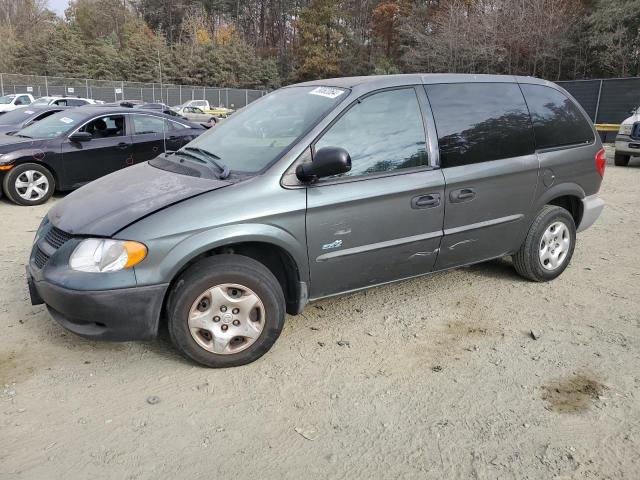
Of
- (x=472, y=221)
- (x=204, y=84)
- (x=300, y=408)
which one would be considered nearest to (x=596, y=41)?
(x=472, y=221)

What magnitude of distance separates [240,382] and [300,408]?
1.44ft

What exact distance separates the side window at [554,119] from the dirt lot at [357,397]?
52.8 inches

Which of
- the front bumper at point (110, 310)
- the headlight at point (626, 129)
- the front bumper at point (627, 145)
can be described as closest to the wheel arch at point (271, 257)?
the front bumper at point (110, 310)

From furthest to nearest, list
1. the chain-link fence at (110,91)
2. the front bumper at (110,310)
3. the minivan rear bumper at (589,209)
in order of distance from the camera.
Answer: the chain-link fence at (110,91) → the minivan rear bumper at (589,209) → the front bumper at (110,310)

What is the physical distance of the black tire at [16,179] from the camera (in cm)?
762

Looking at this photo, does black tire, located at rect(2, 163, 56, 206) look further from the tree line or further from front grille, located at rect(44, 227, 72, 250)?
the tree line

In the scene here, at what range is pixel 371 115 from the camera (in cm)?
361

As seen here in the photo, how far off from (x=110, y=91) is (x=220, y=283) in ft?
131

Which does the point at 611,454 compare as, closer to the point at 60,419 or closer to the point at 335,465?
the point at 335,465

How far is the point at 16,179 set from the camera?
7641 millimetres

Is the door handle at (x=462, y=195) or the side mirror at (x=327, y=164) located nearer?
the side mirror at (x=327, y=164)

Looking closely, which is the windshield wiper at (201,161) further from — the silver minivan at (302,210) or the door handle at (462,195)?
the door handle at (462,195)

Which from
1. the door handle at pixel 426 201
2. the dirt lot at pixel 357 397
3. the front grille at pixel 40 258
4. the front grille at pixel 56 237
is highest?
the door handle at pixel 426 201

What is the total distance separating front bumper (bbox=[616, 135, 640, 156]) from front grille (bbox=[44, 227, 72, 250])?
12.7 m
